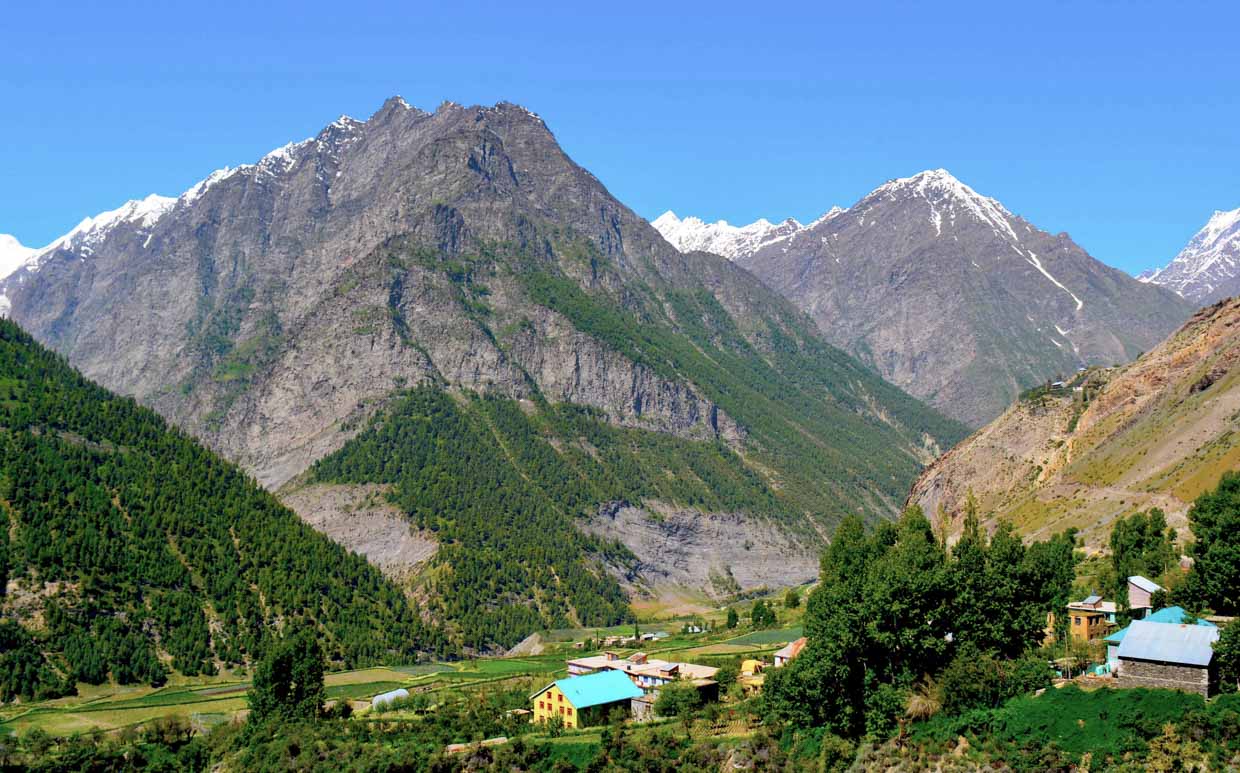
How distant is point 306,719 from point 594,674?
28018mm

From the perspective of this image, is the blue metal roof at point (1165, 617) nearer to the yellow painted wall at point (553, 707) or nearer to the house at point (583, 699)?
the house at point (583, 699)

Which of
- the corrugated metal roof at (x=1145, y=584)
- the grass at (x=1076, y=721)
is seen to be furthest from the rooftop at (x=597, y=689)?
the corrugated metal roof at (x=1145, y=584)

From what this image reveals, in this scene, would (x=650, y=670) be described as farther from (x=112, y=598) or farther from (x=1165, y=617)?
(x=112, y=598)

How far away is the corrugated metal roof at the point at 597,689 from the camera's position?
108250 mm

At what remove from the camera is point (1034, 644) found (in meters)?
90.7

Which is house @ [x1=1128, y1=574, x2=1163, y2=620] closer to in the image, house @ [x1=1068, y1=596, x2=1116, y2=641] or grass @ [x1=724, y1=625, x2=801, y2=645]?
house @ [x1=1068, y1=596, x2=1116, y2=641]

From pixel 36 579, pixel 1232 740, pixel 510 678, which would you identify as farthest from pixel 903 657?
pixel 36 579

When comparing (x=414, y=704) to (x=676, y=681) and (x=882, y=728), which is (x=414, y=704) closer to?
(x=676, y=681)

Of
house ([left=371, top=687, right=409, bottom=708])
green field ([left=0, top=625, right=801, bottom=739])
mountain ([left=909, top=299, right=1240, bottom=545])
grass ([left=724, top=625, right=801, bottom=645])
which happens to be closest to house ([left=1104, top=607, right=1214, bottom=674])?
green field ([left=0, top=625, right=801, bottom=739])

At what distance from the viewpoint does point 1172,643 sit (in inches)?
2955

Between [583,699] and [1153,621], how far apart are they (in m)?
49.0

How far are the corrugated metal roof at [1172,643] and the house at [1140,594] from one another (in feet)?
71.0

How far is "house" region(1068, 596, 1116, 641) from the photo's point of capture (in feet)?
322

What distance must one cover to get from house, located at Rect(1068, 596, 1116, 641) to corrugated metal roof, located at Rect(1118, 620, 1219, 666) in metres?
19.8
